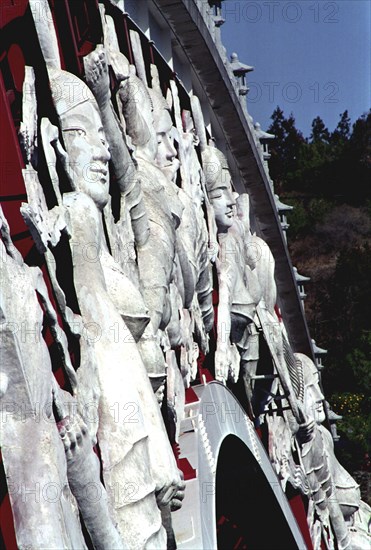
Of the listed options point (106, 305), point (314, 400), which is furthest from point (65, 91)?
point (314, 400)

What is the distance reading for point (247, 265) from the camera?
48.5 ft

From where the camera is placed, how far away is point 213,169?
13523mm

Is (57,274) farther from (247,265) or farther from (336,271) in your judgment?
(336,271)

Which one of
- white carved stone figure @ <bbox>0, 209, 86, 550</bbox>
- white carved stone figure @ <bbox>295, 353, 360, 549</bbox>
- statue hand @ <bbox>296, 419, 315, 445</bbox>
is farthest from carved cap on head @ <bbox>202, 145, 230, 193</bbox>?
white carved stone figure @ <bbox>0, 209, 86, 550</bbox>

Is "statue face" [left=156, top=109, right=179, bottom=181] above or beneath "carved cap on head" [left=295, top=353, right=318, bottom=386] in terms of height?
above

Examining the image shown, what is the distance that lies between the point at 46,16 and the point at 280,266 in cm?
925

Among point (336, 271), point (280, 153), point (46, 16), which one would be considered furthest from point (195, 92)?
point (280, 153)

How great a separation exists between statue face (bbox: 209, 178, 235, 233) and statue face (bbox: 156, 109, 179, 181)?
6.39ft

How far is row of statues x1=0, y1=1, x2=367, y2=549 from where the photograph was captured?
22.6 ft

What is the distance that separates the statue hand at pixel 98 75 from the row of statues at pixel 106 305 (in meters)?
0.01

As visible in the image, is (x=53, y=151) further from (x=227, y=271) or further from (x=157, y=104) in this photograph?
(x=227, y=271)

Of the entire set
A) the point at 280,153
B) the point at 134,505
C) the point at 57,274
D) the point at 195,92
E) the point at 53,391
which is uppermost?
the point at 280,153

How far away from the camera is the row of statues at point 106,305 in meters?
6.90

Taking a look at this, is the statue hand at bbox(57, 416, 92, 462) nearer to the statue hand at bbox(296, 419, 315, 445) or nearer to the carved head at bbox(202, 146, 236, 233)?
the carved head at bbox(202, 146, 236, 233)
